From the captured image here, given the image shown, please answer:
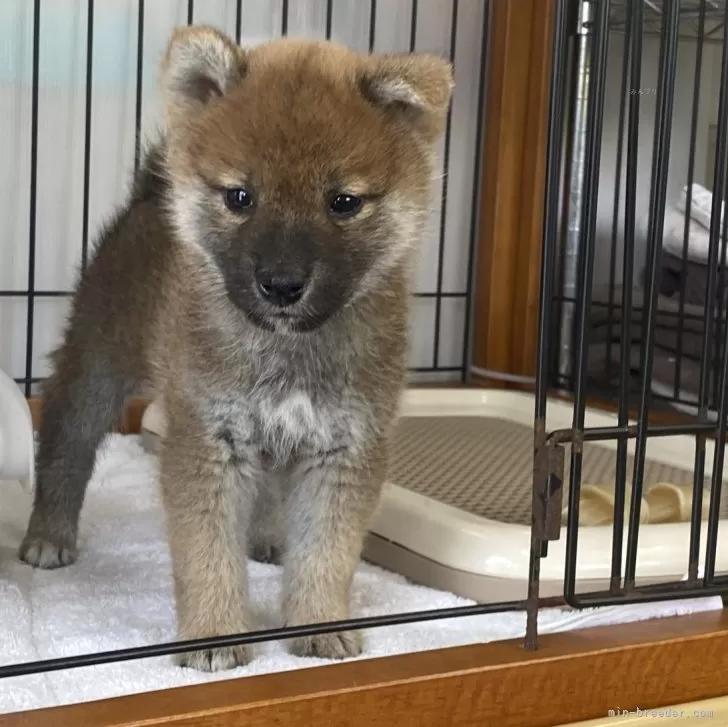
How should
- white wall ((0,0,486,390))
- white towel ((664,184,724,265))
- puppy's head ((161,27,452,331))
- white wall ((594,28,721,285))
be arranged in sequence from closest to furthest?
1. puppy's head ((161,27,452,331))
2. white wall ((0,0,486,390))
3. white towel ((664,184,724,265))
4. white wall ((594,28,721,285))

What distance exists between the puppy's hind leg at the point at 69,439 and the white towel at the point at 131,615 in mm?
56

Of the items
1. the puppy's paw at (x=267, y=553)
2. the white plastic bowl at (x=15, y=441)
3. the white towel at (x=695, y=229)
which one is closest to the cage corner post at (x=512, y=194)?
the white towel at (x=695, y=229)

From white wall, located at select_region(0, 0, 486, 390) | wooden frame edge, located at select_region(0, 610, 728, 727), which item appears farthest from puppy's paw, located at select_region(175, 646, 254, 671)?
white wall, located at select_region(0, 0, 486, 390)

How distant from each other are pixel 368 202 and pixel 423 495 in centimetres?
55

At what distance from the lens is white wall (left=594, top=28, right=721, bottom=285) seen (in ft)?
7.36

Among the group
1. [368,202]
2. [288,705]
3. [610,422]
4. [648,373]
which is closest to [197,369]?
[368,202]

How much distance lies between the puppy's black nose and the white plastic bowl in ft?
1.25

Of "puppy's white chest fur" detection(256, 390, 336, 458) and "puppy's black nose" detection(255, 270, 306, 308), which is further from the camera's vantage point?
"puppy's white chest fur" detection(256, 390, 336, 458)

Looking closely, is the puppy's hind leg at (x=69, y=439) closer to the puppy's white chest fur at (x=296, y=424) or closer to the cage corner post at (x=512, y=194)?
the puppy's white chest fur at (x=296, y=424)

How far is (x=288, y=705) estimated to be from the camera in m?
0.89

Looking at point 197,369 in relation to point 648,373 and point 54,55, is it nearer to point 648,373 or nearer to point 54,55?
point 648,373

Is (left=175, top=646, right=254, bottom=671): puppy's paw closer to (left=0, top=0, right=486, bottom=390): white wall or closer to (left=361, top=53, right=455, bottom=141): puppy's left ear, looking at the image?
(left=361, top=53, right=455, bottom=141): puppy's left ear

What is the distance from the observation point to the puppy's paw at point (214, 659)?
40.1 inches

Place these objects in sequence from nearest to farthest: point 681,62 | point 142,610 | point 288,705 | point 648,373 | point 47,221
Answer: point 288,705
point 648,373
point 142,610
point 47,221
point 681,62
